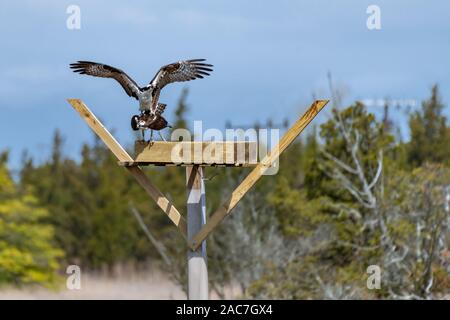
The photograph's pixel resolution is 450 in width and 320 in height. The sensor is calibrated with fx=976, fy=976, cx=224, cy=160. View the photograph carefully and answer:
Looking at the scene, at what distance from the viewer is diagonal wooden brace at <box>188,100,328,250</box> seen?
26.4ft

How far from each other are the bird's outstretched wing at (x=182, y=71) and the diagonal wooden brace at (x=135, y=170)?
0.70m

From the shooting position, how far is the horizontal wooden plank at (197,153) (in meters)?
8.17

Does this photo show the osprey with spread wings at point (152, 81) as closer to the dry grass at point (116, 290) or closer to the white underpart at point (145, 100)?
the white underpart at point (145, 100)

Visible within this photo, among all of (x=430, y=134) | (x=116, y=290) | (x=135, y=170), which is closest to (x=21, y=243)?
(x=116, y=290)

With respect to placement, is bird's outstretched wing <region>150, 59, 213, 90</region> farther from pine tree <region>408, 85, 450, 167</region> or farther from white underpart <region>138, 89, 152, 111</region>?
pine tree <region>408, 85, 450, 167</region>

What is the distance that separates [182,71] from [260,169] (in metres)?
1.05

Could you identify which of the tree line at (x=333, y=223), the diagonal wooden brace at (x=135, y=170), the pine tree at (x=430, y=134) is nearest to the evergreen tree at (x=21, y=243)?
the tree line at (x=333, y=223)

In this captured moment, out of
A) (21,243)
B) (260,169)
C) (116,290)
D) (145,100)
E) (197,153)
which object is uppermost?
(145,100)

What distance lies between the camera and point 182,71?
8.20 m

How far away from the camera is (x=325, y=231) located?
1934cm

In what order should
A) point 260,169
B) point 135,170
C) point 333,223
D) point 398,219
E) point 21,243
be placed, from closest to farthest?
point 260,169, point 135,170, point 398,219, point 333,223, point 21,243

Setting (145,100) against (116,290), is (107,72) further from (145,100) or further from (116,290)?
(116,290)

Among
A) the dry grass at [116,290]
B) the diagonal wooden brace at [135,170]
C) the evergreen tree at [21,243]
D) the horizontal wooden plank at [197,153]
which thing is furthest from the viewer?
the evergreen tree at [21,243]

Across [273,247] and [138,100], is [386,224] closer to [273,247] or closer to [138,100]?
[273,247]
